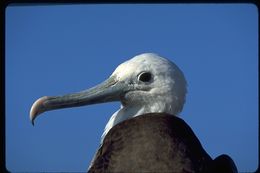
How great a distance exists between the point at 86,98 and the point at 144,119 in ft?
1.44

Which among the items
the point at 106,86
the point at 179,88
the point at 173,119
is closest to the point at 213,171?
the point at 173,119

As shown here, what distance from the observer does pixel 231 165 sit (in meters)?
2.63

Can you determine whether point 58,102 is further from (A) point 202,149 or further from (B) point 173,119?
(A) point 202,149

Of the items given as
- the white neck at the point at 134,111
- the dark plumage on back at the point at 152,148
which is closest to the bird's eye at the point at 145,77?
the white neck at the point at 134,111

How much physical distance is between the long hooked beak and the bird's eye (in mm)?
84

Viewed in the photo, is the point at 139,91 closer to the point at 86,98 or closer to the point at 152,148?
the point at 86,98

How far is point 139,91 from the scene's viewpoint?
2871mm

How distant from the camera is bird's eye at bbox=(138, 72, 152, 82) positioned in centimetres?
284

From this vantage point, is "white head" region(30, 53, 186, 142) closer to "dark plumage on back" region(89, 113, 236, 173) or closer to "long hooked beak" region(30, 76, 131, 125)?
"long hooked beak" region(30, 76, 131, 125)

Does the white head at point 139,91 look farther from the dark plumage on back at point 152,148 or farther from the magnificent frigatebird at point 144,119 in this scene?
the dark plumage on back at point 152,148

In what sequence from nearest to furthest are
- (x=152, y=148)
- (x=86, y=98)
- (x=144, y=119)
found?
(x=152, y=148) < (x=144, y=119) < (x=86, y=98)

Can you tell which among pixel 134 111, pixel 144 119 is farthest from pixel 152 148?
pixel 134 111

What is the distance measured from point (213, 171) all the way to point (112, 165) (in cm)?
45

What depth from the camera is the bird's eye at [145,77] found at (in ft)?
9.32
